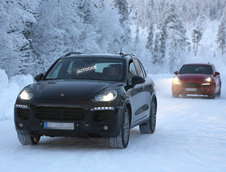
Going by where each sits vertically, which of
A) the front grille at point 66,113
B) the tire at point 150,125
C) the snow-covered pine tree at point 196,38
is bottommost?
the snow-covered pine tree at point 196,38

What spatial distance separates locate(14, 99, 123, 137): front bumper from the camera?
7.82m

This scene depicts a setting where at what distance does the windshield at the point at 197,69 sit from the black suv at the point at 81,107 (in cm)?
1522

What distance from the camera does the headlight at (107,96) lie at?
7.96m

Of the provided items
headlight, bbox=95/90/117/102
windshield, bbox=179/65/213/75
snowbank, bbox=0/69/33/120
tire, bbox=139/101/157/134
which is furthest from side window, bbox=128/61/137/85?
windshield, bbox=179/65/213/75

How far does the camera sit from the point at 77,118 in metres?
7.85

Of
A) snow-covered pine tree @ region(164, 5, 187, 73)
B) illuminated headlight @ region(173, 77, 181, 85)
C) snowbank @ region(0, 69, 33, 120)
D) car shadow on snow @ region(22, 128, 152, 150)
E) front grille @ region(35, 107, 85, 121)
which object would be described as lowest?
snow-covered pine tree @ region(164, 5, 187, 73)

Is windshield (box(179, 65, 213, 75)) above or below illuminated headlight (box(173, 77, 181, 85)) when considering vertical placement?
above

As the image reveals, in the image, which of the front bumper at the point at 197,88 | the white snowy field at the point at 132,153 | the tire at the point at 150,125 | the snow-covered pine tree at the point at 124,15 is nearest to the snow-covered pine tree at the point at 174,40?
the snow-covered pine tree at the point at 124,15

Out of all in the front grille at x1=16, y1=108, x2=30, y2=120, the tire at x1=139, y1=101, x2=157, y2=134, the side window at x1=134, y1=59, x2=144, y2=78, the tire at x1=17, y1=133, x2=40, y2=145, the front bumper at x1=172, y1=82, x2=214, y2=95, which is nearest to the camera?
the front grille at x1=16, y1=108, x2=30, y2=120

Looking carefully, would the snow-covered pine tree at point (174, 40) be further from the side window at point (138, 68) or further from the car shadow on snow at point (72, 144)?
the car shadow on snow at point (72, 144)

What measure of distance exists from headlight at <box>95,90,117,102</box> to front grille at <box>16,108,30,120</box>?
1110 mm

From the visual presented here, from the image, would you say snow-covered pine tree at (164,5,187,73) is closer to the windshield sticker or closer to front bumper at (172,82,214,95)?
front bumper at (172,82,214,95)

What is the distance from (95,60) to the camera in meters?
9.50

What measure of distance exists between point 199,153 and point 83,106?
2006mm
